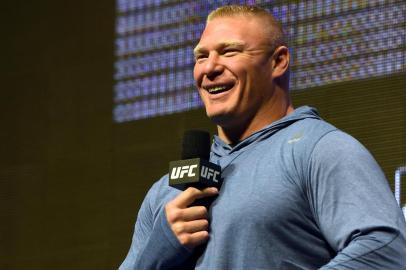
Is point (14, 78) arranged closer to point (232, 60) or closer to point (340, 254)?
point (232, 60)

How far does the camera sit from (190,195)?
1.95 meters

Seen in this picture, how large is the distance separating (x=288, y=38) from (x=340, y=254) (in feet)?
5.41

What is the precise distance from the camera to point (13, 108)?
13.8 feet

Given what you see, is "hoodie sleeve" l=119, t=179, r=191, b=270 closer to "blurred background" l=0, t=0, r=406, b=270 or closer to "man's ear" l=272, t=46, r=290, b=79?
"man's ear" l=272, t=46, r=290, b=79

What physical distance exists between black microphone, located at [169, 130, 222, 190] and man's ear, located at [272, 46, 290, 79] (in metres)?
0.23

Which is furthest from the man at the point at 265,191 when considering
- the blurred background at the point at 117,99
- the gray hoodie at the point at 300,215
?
the blurred background at the point at 117,99

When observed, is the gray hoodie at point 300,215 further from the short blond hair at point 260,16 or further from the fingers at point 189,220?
the short blond hair at point 260,16

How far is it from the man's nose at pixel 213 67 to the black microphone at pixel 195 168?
0.13 metres

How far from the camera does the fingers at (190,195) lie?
Answer: 76.9 inches

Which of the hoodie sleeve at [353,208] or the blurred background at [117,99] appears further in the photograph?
the blurred background at [117,99]

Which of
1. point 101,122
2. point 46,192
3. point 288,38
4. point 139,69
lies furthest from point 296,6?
point 46,192

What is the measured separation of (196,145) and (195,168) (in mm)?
99

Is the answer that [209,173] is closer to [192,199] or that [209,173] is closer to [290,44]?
[192,199]

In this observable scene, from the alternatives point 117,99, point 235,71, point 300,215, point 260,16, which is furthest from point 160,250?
point 117,99
